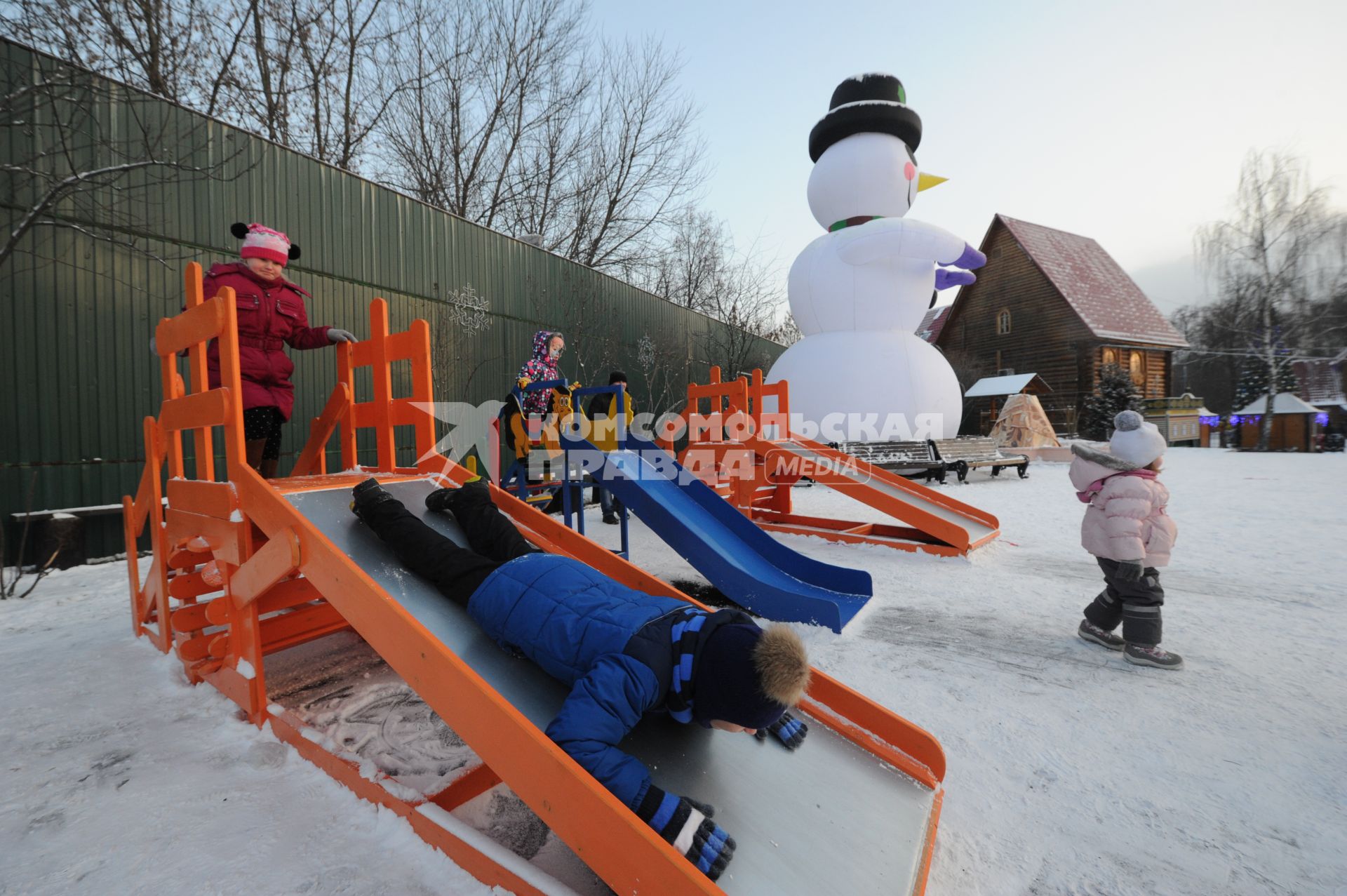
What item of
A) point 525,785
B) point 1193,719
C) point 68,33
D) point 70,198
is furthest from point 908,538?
point 68,33

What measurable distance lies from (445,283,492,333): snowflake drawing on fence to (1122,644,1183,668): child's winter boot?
327 inches

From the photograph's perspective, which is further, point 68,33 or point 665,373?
point 665,373

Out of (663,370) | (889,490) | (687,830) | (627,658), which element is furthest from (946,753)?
(663,370)

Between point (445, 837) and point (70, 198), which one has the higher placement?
point (70, 198)

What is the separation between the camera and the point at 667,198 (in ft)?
59.7

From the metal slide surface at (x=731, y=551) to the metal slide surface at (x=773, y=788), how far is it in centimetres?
155

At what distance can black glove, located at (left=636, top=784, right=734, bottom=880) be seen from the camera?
58.6 inches

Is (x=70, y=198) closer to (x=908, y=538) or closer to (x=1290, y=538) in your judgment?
(x=908, y=538)

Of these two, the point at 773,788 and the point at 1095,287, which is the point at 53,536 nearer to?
the point at 773,788

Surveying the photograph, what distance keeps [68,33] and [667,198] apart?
1438 centimetres

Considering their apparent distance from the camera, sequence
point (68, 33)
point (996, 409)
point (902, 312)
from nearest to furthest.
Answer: point (68, 33)
point (902, 312)
point (996, 409)

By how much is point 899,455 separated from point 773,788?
10065 millimetres

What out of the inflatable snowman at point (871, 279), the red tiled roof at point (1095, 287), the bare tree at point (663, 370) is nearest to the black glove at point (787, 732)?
the inflatable snowman at point (871, 279)

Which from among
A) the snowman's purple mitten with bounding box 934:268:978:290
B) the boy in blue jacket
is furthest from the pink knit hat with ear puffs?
the snowman's purple mitten with bounding box 934:268:978:290
